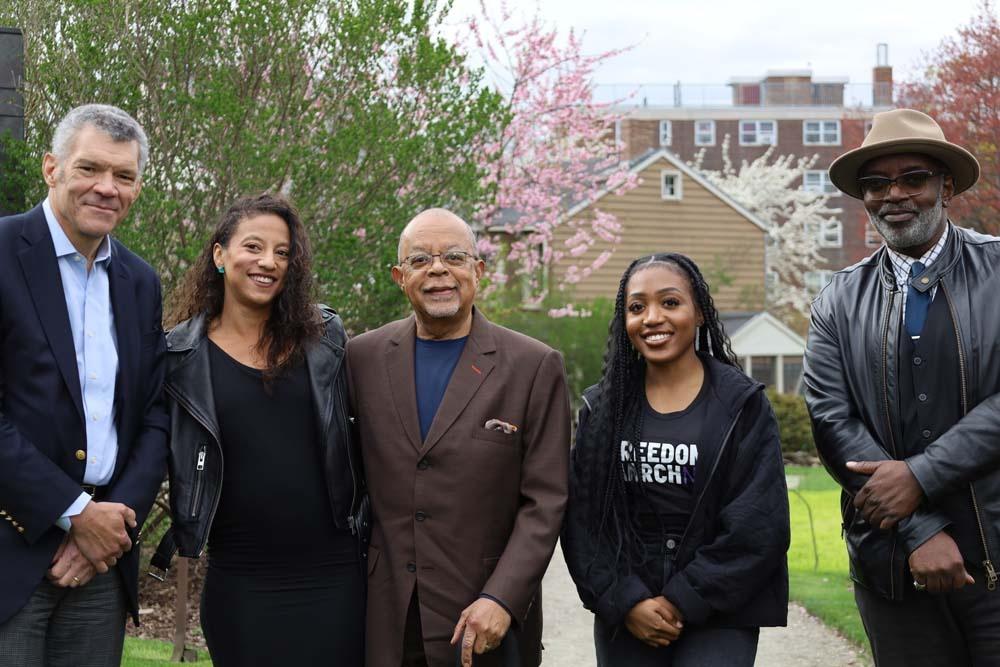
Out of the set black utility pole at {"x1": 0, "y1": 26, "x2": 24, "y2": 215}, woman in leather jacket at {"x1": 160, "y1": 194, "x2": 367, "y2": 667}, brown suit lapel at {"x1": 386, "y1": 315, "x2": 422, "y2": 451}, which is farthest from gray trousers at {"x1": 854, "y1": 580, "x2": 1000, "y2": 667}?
black utility pole at {"x1": 0, "y1": 26, "x2": 24, "y2": 215}

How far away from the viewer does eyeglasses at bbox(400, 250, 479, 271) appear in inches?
168

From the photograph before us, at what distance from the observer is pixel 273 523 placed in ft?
13.5

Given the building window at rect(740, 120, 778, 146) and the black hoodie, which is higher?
the building window at rect(740, 120, 778, 146)

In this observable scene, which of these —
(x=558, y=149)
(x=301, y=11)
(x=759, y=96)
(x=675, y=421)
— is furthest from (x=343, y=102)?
(x=759, y=96)

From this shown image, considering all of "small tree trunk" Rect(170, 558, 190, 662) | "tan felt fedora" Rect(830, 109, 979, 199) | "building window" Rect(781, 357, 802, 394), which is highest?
"tan felt fedora" Rect(830, 109, 979, 199)

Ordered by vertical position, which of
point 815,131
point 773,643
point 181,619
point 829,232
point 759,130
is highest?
point 759,130

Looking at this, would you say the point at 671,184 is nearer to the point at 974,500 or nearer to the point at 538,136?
the point at 538,136

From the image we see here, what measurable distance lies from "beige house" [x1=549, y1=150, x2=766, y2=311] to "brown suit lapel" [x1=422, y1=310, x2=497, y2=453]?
24.0 meters

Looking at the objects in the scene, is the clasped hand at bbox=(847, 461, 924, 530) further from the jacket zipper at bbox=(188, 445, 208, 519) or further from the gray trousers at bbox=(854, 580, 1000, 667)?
the jacket zipper at bbox=(188, 445, 208, 519)

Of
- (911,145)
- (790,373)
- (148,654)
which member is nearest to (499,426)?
(911,145)

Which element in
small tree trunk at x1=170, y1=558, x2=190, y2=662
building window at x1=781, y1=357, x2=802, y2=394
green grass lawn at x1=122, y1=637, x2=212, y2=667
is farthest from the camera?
building window at x1=781, y1=357, x2=802, y2=394

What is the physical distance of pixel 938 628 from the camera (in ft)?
13.5

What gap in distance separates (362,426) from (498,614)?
2.84 feet

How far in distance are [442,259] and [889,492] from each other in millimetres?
1804
